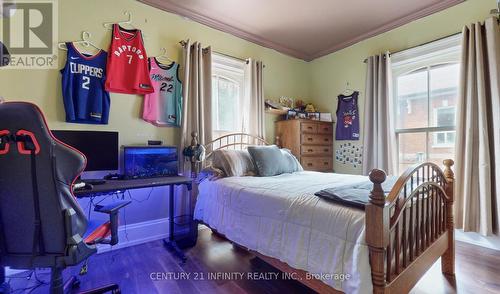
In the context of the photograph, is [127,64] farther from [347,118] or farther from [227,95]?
[347,118]

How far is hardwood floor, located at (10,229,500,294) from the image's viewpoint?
→ 64.7 inches

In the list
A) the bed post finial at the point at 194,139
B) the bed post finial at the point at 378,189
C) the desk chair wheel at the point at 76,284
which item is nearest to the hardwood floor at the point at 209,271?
the desk chair wheel at the point at 76,284

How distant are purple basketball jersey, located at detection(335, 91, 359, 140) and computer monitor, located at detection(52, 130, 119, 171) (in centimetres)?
307

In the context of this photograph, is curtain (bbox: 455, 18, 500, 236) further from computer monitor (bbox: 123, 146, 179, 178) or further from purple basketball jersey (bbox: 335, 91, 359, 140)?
computer monitor (bbox: 123, 146, 179, 178)

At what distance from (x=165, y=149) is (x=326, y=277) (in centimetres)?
184

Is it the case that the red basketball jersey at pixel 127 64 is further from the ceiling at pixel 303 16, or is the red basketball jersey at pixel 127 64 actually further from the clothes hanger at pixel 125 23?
the ceiling at pixel 303 16

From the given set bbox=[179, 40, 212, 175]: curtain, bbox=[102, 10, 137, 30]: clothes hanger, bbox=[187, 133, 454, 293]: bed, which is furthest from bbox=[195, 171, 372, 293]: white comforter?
bbox=[102, 10, 137, 30]: clothes hanger

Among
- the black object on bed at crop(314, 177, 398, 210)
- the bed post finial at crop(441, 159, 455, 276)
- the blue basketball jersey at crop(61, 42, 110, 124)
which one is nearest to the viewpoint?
the black object on bed at crop(314, 177, 398, 210)

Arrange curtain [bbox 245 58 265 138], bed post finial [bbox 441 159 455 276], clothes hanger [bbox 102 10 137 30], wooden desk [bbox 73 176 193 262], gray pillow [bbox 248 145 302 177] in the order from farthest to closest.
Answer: curtain [bbox 245 58 265 138] < gray pillow [bbox 248 145 302 177] < clothes hanger [bbox 102 10 137 30] < bed post finial [bbox 441 159 455 276] < wooden desk [bbox 73 176 193 262]

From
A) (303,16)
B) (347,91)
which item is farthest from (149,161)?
(347,91)

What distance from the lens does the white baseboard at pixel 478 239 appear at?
2264 millimetres

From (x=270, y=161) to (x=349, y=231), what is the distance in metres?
1.45

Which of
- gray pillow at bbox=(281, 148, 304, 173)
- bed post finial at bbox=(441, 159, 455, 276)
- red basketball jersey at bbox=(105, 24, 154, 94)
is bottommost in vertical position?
bed post finial at bbox=(441, 159, 455, 276)

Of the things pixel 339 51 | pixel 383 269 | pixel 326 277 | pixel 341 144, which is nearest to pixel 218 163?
pixel 326 277
